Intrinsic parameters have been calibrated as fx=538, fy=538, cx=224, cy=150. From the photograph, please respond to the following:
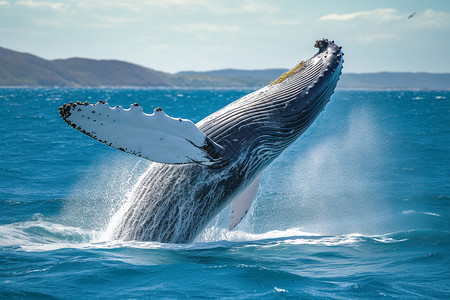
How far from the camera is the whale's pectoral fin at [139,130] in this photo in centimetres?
551

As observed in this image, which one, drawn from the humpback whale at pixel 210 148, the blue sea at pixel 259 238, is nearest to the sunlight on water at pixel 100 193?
the blue sea at pixel 259 238

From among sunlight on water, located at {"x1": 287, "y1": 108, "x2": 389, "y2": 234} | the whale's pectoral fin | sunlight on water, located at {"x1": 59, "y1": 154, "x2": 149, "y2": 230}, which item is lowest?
sunlight on water, located at {"x1": 59, "y1": 154, "x2": 149, "y2": 230}

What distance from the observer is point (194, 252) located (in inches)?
282

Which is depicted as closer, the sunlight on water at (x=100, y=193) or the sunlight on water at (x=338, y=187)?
the sunlight on water at (x=100, y=193)

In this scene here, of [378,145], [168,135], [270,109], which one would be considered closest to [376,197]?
[270,109]

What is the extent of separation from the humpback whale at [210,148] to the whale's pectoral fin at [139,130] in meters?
0.01

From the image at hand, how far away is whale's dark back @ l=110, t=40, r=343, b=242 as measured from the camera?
6.87 m

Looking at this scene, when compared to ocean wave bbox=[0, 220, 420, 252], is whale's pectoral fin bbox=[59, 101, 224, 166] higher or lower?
higher

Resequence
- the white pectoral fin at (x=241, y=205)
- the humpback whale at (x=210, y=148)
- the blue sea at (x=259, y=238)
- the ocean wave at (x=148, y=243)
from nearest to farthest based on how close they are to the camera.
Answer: the humpback whale at (x=210, y=148)
the blue sea at (x=259, y=238)
the ocean wave at (x=148, y=243)
the white pectoral fin at (x=241, y=205)

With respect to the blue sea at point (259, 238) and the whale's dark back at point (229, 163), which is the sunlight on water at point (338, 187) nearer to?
the blue sea at point (259, 238)

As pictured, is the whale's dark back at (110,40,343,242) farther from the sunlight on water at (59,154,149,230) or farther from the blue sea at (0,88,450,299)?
the sunlight on water at (59,154,149,230)

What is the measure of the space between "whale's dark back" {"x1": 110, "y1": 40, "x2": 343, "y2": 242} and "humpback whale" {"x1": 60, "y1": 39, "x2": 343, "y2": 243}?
0.01 metres

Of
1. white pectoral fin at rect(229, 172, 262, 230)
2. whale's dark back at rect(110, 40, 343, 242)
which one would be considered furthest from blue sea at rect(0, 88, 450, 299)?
whale's dark back at rect(110, 40, 343, 242)

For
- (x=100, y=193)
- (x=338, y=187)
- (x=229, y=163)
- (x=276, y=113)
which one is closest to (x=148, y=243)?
(x=229, y=163)
